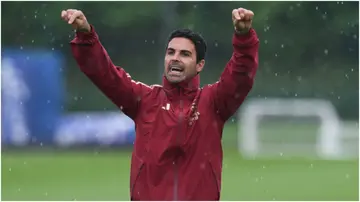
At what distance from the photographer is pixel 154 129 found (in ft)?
18.6

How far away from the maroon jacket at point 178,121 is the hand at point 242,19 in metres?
0.05

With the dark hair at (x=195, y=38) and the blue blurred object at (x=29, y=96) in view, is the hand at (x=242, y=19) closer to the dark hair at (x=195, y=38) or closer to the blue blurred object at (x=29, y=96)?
the dark hair at (x=195, y=38)

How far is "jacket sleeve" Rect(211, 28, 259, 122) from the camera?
18.2 ft

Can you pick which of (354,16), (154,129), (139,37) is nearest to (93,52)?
(154,129)

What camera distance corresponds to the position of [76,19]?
5.47 metres

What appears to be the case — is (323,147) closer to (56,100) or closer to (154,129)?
(56,100)

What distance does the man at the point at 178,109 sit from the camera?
18.4 ft

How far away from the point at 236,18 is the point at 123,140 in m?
15.0

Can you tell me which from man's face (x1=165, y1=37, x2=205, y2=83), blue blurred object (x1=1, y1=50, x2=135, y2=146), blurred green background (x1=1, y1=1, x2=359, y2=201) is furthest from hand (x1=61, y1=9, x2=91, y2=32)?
blue blurred object (x1=1, y1=50, x2=135, y2=146)

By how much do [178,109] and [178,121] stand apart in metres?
0.08

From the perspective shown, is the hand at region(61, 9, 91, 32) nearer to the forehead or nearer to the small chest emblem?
the forehead

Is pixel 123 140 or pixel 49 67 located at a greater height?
pixel 49 67

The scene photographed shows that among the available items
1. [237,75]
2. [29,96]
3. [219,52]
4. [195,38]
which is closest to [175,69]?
[195,38]

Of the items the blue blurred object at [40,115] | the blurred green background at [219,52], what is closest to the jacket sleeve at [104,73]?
the blurred green background at [219,52]
